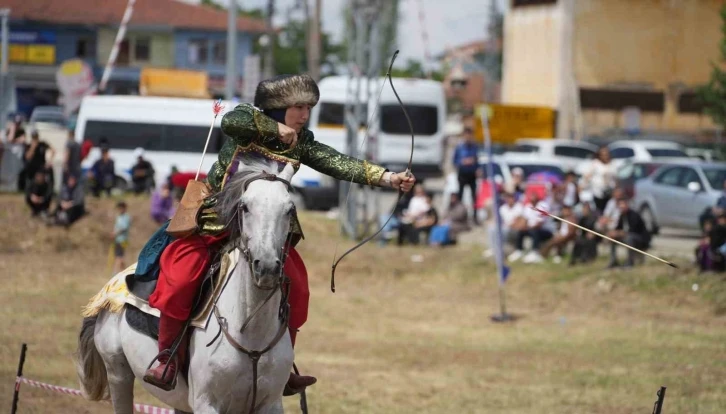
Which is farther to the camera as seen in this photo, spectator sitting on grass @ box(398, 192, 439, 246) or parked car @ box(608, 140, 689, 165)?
parked car @ box(608, 140, 689, 165)

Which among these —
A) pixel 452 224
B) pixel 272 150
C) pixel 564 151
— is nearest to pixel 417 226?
pixel 452 224

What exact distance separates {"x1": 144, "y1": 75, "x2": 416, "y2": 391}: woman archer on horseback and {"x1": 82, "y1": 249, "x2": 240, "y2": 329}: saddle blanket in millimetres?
88

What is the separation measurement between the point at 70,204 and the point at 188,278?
1790cm

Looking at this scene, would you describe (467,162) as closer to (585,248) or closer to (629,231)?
(585,248)

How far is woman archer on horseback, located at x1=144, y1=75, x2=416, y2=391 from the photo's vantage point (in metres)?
6.51

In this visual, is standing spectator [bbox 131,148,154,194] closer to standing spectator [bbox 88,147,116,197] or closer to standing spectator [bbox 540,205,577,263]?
standing spectator [bbox 88,147,116,197]

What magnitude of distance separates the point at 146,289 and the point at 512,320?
36.1 feet

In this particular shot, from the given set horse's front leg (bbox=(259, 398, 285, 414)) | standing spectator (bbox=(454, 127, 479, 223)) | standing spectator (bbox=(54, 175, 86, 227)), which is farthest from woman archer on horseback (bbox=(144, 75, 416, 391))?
standing spectator (bbox=(454, 127, 479, 223))

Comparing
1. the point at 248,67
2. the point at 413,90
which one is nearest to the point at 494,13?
the point at 413,90

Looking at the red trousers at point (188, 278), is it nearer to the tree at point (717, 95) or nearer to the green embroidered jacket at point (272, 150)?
the green embroidered jacket at point (272, 150)

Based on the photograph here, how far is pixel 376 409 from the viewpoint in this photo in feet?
36.9

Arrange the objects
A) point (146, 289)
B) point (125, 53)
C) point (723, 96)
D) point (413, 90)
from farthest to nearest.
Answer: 1. point (125, 53)
2. point (413, 90)
3. point (723, 96)
4. point (146, 289)

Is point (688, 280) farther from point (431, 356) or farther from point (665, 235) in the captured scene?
point (665, 235)

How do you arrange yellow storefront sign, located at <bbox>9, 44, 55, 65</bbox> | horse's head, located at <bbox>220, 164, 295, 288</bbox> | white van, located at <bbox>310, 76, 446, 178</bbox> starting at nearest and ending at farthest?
horse's head, located at <bbox>220, 164, 295, 288</bbox> → white van, located at <bbox>310, 76, 446, 178</bbox> → yellow storefront sign, located at <bbox>9, 44, 55, 65</bbox>
